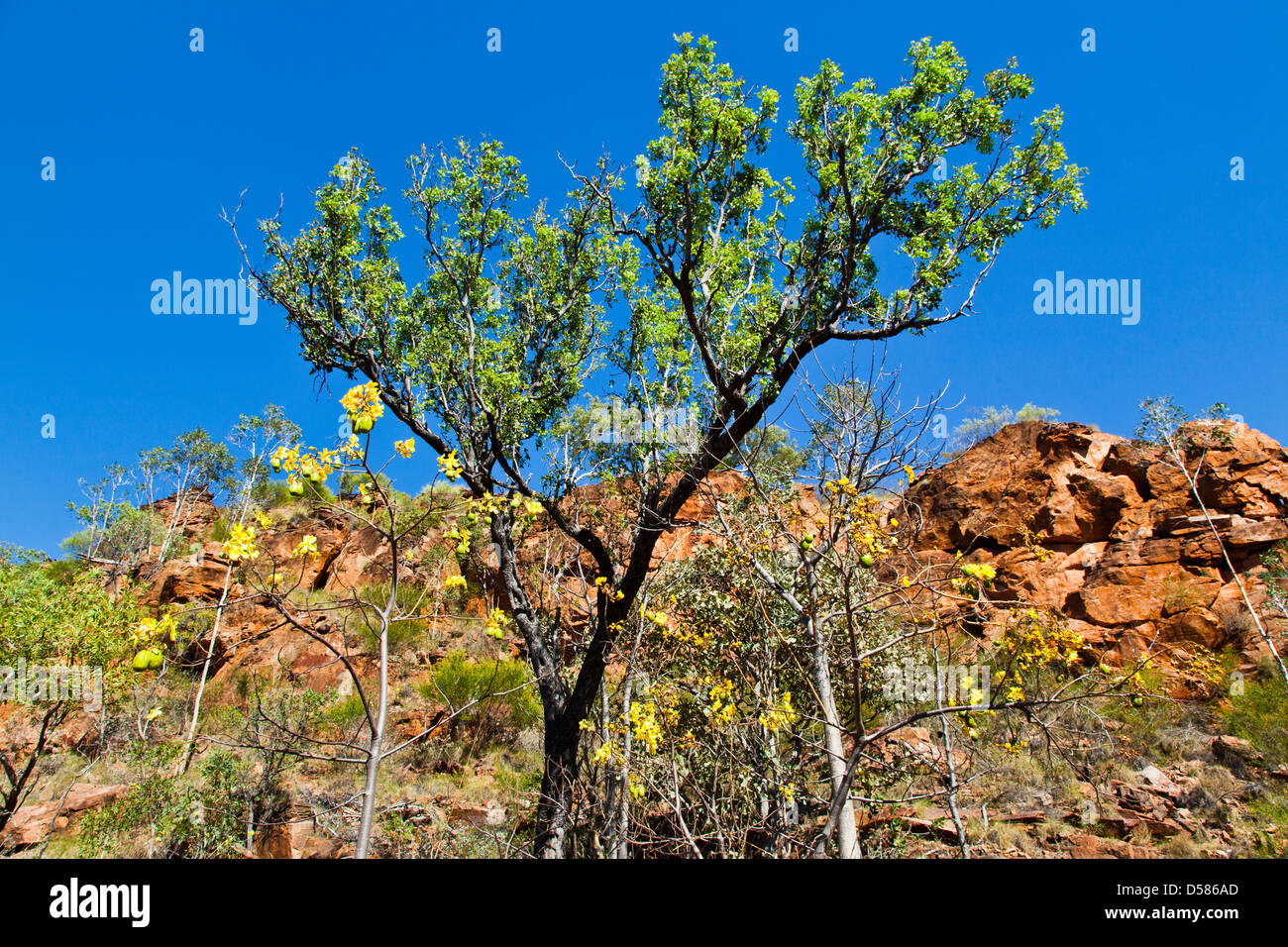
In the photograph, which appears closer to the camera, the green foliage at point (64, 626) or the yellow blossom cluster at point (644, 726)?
the yellow blossom cluster at point (644, 726)

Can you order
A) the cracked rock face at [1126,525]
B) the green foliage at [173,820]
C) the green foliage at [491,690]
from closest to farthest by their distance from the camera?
the green foliage at [173,820]
the green foliage at [491,690]
the cracked rock face at [1126,525]

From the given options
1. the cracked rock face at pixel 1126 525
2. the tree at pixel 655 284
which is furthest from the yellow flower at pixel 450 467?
the cracked rock face at pixel 1126 525

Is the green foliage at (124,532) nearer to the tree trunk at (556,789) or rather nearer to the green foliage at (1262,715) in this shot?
the tree trunk at (556,789)

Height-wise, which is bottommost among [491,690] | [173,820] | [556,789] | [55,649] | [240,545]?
[173,820]

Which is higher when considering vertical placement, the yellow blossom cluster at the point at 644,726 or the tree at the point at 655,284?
the tree at the point at 655,284

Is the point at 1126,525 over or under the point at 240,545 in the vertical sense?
over

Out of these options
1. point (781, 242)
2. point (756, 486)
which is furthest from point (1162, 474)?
point (756, 486)

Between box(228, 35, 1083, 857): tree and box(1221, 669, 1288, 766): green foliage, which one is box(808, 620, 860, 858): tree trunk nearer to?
box(228, 35, 1083, 857): tree

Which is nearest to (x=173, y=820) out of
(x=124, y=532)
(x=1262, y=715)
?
(x=1262, y=715)

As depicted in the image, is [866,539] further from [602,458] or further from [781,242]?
[602,458]

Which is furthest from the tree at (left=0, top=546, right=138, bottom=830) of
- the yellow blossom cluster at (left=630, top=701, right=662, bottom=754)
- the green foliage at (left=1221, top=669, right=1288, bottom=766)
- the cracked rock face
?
the green foliage at (left=1221, top=669, right=1288, bottom=766)

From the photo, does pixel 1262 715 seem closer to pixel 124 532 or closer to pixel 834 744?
pixel 834 744

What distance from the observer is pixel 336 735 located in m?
14.6
